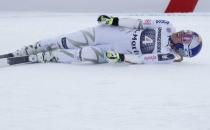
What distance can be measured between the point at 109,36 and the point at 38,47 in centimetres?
51

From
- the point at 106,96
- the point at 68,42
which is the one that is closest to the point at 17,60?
the point at 68,42

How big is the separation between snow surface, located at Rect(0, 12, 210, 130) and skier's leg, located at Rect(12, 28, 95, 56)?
0.59 feet

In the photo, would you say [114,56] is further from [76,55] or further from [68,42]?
[68,42]

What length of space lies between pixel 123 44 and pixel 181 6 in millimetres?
2965

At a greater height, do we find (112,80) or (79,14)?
(79,14)

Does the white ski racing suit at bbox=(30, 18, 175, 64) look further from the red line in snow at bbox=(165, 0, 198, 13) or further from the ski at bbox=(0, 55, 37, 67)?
the red line in snow at bbox=(165, 0, 198, 13)

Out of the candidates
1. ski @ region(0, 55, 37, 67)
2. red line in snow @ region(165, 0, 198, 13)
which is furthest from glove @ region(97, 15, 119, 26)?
red line in snow @ region(165, 0, 198, 13)

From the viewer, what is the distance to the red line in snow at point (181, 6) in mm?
5828

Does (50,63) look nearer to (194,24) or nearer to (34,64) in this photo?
(34,64)

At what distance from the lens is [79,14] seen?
5.82 metres

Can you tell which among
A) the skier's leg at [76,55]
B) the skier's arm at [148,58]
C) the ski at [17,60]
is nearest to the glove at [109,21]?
the skier's leg at [76,55]

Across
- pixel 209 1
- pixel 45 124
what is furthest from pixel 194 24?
pixel 45 124

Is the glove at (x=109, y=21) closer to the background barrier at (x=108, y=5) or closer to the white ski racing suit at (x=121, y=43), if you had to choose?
the white ski racing suit at (x=121, y=43)

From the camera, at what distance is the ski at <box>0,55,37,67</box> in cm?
304
